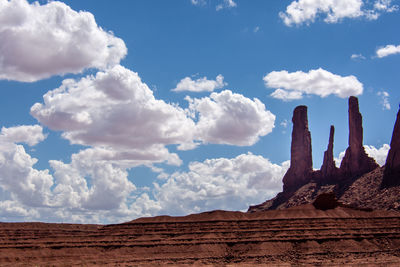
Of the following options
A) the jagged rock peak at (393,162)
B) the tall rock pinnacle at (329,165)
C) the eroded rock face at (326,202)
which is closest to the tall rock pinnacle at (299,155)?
the tall rock pinnacle at (329,165)

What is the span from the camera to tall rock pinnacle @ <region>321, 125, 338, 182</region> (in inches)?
6211

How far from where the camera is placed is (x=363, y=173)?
486 ft

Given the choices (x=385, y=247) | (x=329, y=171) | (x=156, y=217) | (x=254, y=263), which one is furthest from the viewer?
(x=329, y=171)

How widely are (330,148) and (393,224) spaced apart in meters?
67.7

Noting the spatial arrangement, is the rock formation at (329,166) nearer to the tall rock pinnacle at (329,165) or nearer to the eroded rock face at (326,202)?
the tall rock pinnacle at (329,165)

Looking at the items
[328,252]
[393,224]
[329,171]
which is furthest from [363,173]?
[328,252]

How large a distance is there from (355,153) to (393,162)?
2067 centimetres

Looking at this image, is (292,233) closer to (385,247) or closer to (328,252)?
(328,252)

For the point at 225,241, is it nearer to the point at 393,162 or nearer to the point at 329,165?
the point at 393,162

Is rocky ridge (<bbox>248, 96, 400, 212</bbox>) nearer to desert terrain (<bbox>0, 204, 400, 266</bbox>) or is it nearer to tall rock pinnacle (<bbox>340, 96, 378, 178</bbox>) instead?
tall rock pinnacle (<bbox>340, 96, 378, 178</bbox>)

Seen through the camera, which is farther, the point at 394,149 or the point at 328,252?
the point at 394,149

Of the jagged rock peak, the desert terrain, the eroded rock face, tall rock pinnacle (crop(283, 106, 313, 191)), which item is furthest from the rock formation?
the desert terrain

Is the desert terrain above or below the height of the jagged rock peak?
below

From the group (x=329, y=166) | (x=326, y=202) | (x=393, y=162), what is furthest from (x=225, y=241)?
(x=329, y=166)
